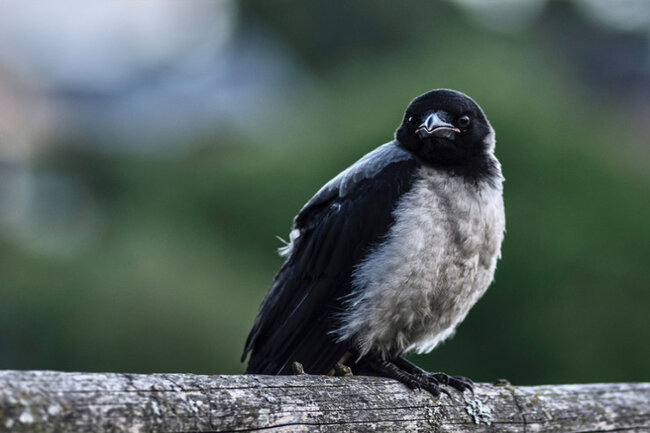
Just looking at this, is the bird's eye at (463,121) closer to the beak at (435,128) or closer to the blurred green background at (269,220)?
the beak at (435,128)

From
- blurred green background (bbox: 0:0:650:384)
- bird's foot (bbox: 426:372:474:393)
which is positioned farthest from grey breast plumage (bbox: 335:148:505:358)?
blurred green background (bbox: 0:0:650:384)

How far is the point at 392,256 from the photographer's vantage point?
3336 mm

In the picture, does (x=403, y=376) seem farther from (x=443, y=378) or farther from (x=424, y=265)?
(x=424, y=265)

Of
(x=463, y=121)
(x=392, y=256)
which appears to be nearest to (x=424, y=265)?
(x=392, y=256)

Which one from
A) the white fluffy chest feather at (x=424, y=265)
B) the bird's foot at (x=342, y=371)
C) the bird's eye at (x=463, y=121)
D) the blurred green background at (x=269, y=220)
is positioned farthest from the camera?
the blurred green background at (x=269, y=220)

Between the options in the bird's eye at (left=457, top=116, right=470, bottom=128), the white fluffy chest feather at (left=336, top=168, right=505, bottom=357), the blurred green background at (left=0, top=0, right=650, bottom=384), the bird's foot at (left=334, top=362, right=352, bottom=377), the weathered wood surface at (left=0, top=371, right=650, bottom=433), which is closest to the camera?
the weathered wood surface at (left=0, top=371, right=650, bottom=433)

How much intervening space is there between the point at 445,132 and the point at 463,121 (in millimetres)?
186

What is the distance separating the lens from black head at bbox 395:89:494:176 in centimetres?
355

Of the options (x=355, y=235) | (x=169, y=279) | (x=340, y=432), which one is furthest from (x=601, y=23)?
(x=340, y=432)

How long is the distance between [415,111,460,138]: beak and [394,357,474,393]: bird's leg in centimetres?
99

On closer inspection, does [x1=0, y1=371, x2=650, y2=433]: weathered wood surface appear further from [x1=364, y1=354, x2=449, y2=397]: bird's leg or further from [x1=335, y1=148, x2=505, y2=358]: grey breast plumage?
[x1=335, y1=148, x2=505, y2=358]: grey breast plumage

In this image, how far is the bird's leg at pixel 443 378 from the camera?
3.02 metres

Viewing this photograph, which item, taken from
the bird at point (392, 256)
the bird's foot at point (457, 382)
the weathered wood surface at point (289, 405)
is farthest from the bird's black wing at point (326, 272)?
the weathered wood surface at point (289, 405)

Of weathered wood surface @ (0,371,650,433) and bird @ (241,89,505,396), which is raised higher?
bird @ (241,89,505,396)
